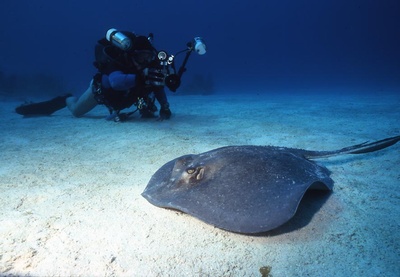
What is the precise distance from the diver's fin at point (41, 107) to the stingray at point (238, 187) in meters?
8.46

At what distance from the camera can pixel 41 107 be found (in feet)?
29.8

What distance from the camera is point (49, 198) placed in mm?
2984

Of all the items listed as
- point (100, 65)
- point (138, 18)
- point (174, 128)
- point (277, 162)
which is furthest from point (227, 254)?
point (138, 18)

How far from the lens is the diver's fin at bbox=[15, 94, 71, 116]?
29.1 feet

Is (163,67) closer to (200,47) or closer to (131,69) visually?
(131,69)

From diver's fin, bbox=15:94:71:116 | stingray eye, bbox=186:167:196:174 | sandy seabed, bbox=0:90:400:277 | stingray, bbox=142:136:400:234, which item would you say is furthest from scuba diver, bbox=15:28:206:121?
stingray eye, bbox=186:167:196:174

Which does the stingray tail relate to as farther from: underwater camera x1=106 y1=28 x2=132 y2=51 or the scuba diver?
underwater camera x1=106 y1=28 x2=132 y2=51

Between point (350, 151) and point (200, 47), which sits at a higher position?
point (200, 47)

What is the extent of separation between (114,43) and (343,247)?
21.8 ft

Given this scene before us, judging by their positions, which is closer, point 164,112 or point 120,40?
point 120,40

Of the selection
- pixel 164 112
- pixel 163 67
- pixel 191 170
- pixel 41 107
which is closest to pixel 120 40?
pixel 163 67

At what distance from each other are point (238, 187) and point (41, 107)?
964cm

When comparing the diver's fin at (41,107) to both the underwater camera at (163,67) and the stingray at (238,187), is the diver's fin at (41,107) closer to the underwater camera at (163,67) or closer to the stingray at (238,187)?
the underwater camera at (163,67)

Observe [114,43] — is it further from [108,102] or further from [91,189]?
[91,189]
